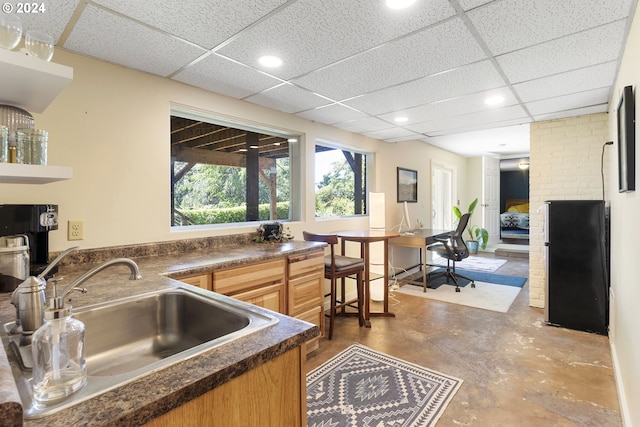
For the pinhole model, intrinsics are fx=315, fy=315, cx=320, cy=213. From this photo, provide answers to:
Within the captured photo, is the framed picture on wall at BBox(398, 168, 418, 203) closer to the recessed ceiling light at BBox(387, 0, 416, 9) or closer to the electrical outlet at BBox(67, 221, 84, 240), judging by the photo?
the recessed ceiling light at BBox(387, 0, 416, 9)

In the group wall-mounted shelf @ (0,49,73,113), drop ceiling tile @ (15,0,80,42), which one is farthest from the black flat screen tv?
drop ceiling tile @ (15,0,80,42)

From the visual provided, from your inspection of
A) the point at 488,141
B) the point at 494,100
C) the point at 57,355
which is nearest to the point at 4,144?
the point at 57,355

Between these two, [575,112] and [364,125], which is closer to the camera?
[575,112]

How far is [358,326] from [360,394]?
3.65 ft

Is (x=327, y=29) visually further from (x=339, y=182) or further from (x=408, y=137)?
(x=408, y=137)

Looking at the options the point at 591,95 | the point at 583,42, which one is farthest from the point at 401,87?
the point at 591,95

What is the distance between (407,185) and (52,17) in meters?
4.58

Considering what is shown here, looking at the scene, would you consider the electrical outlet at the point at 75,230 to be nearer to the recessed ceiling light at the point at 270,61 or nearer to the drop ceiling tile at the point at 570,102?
the recessed ceiling light at the point at 270,61

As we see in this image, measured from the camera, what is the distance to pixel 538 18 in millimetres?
1607

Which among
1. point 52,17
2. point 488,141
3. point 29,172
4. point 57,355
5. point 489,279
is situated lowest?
point 489,279

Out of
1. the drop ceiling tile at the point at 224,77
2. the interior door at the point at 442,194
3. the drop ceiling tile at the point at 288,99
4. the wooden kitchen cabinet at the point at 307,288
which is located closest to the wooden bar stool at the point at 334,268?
the wooden kitchen cabinet at the point at 307,288

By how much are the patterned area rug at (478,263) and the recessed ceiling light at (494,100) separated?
11.7 ft

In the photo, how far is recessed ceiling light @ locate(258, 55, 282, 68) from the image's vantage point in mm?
2021

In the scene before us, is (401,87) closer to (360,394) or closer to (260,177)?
(260,177)
